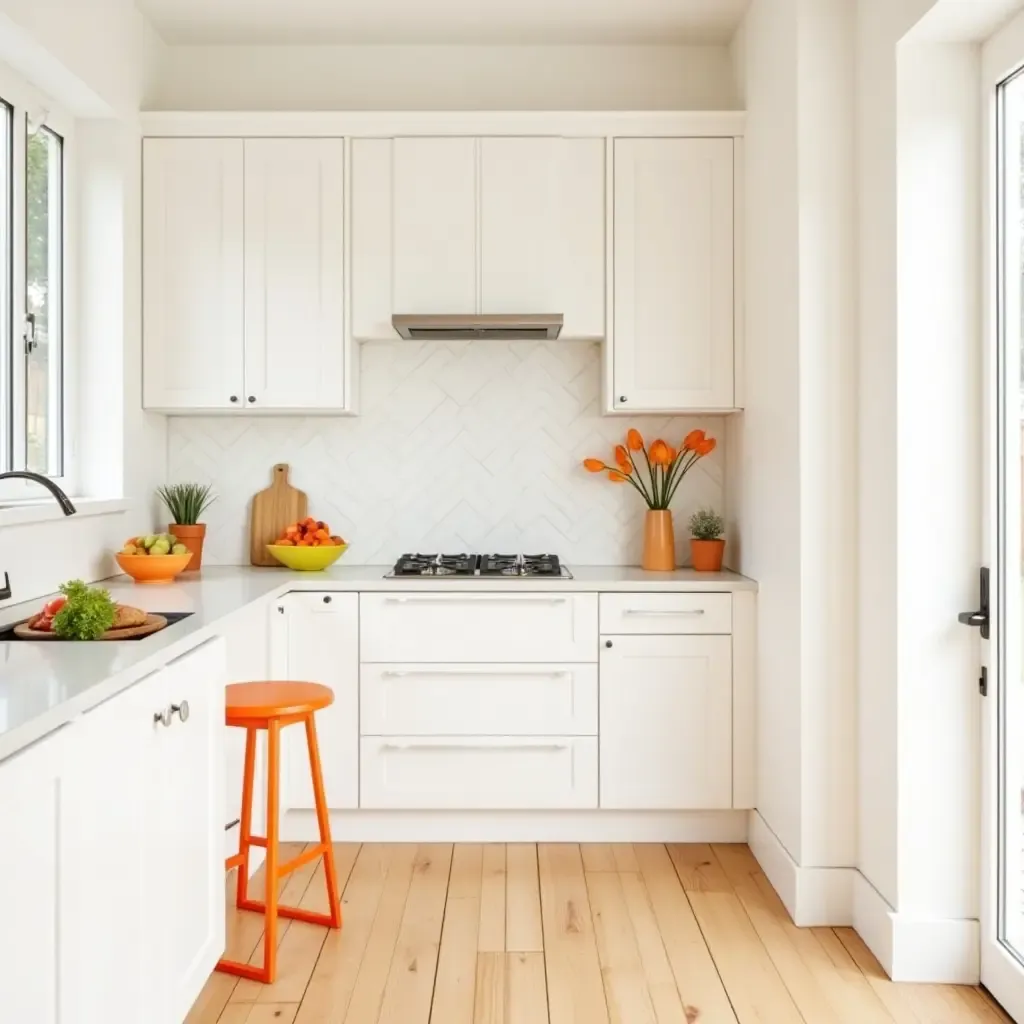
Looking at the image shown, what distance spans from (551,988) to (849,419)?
1718mm

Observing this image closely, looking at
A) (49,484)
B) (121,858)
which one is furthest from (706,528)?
(121,858)

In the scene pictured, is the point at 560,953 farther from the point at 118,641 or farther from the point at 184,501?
the point at 184,501

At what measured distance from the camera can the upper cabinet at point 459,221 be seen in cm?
354

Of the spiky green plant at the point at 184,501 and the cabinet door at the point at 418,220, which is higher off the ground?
the cabinet door at the point at 418,220

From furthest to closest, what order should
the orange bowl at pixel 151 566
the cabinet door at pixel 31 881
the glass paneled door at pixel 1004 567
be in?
1. the orange bowl at pixel 151 566
2. the glass paneled door at pixel 1004 567
3. the cabinet door at pixel 31 881

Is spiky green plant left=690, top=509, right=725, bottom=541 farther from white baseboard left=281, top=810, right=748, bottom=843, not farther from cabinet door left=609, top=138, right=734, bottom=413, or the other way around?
white baseboard left=281, top=810, right=748, bottom=843

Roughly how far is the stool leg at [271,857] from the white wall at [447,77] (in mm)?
2494

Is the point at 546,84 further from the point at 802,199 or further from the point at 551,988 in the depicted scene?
the point at 551,988

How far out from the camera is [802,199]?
2816 mm

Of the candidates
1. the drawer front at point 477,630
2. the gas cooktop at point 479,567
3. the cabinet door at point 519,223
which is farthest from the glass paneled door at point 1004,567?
the cabinet door at point 519,223

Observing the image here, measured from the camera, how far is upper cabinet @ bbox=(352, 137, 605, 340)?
354cm

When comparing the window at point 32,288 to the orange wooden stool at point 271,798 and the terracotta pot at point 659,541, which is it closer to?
the orange wooden stool at point 271,798

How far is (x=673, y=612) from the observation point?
338 centimetres

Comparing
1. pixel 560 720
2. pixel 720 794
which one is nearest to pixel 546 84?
pixel 560 720
